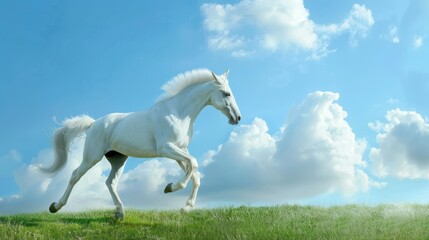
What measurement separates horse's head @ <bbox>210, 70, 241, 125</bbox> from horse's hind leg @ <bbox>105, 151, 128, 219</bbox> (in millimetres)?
2738

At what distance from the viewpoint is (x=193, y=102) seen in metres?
11.6

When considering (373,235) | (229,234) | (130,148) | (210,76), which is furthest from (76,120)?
(373,235)

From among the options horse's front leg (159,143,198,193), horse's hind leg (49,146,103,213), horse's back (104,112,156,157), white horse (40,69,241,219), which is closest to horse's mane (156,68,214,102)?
white horse (40,69,241,219)

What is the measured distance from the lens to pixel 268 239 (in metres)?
8.78

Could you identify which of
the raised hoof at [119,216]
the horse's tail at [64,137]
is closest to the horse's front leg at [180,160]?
the raised hoof at [119,216]

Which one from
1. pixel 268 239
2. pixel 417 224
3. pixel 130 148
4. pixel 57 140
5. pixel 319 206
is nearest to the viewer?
pixel 268 239

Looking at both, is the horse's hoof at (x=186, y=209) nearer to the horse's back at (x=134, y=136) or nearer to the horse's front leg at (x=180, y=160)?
the horse's front leg at (x=180, y=160)

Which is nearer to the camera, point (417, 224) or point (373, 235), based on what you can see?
point (373, 235)

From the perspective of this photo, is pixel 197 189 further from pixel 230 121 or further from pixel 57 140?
pixel 57 140

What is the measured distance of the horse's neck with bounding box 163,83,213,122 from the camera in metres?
11.6

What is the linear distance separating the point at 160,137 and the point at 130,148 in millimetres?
843

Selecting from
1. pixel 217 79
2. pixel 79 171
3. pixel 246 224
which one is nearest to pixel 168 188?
pixel 246 224

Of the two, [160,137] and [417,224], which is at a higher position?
[160,137]

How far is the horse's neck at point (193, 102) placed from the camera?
11.6m
